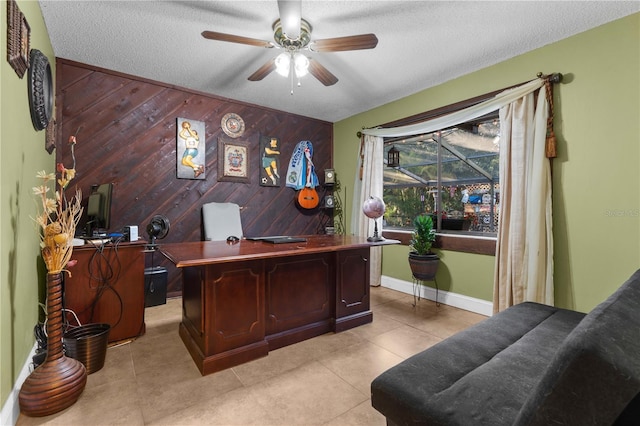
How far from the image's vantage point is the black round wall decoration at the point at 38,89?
1.88 metres

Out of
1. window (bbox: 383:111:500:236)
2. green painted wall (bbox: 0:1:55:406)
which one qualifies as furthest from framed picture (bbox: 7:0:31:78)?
window (bbox: 383:111:500:236)

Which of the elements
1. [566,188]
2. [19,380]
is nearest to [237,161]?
[19,380]

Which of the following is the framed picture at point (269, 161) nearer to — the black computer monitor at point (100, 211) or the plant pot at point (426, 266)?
the black computer monitor at point (100, 211)

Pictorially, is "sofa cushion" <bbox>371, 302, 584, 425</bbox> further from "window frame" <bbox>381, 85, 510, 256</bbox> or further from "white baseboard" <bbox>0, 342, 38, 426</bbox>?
"white baseboard" <bbox>0, 342, 38, 426</bbox>

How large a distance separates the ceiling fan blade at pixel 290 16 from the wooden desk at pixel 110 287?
6.70 feet

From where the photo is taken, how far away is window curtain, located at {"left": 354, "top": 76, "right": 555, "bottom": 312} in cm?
256

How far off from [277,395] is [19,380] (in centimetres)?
147

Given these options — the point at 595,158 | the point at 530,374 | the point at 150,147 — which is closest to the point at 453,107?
the point at 595,158

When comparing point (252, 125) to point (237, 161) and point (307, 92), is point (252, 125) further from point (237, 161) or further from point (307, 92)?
point (307, 92)

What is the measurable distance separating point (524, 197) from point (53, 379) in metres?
3.70

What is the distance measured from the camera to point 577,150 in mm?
2490

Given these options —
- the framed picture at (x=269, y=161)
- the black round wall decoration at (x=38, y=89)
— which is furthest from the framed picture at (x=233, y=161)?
the black round wall decoration at (x=38, y=89)

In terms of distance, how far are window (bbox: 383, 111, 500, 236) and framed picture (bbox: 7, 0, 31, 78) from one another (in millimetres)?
3785

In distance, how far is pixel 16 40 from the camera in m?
1.54
